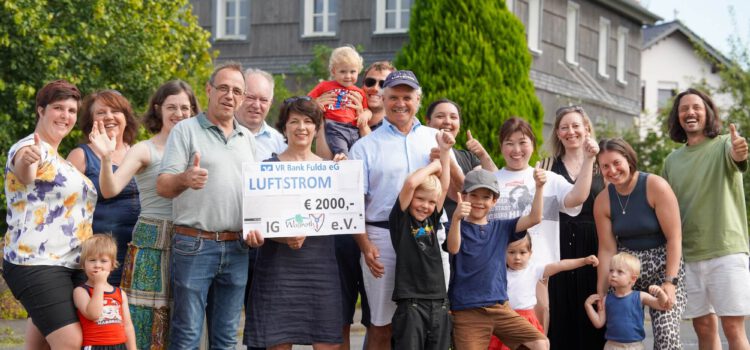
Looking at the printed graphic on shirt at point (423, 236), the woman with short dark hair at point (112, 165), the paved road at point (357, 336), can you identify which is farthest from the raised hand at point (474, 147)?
the paved road at point (357, 336)

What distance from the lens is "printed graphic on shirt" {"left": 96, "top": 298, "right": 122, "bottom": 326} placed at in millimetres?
6863

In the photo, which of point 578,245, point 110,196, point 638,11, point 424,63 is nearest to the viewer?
point 110,196

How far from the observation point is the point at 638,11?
30.5m

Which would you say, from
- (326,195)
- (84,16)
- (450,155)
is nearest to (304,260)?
(326,195)

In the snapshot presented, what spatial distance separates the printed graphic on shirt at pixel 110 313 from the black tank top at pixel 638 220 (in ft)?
12.0

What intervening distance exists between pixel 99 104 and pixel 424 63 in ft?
36.2

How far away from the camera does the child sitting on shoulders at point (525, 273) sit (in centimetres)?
795

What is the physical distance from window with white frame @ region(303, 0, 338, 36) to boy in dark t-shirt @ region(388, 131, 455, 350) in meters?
17.0

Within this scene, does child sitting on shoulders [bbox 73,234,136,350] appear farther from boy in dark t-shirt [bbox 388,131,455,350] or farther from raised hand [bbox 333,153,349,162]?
boy in dark t-shirt [bbox 388,131,455,350]

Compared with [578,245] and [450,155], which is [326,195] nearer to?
[450,155]

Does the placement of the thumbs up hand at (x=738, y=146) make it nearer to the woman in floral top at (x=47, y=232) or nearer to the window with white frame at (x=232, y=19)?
the woman in floral top at (x=47, y=232)

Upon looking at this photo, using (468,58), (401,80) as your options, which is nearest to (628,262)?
(401,80)

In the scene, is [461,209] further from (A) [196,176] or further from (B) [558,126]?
(A) [196,176]

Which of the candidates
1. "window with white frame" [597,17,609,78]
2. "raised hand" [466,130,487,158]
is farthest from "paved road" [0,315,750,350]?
"window with white frame" [597,17,609,78]
